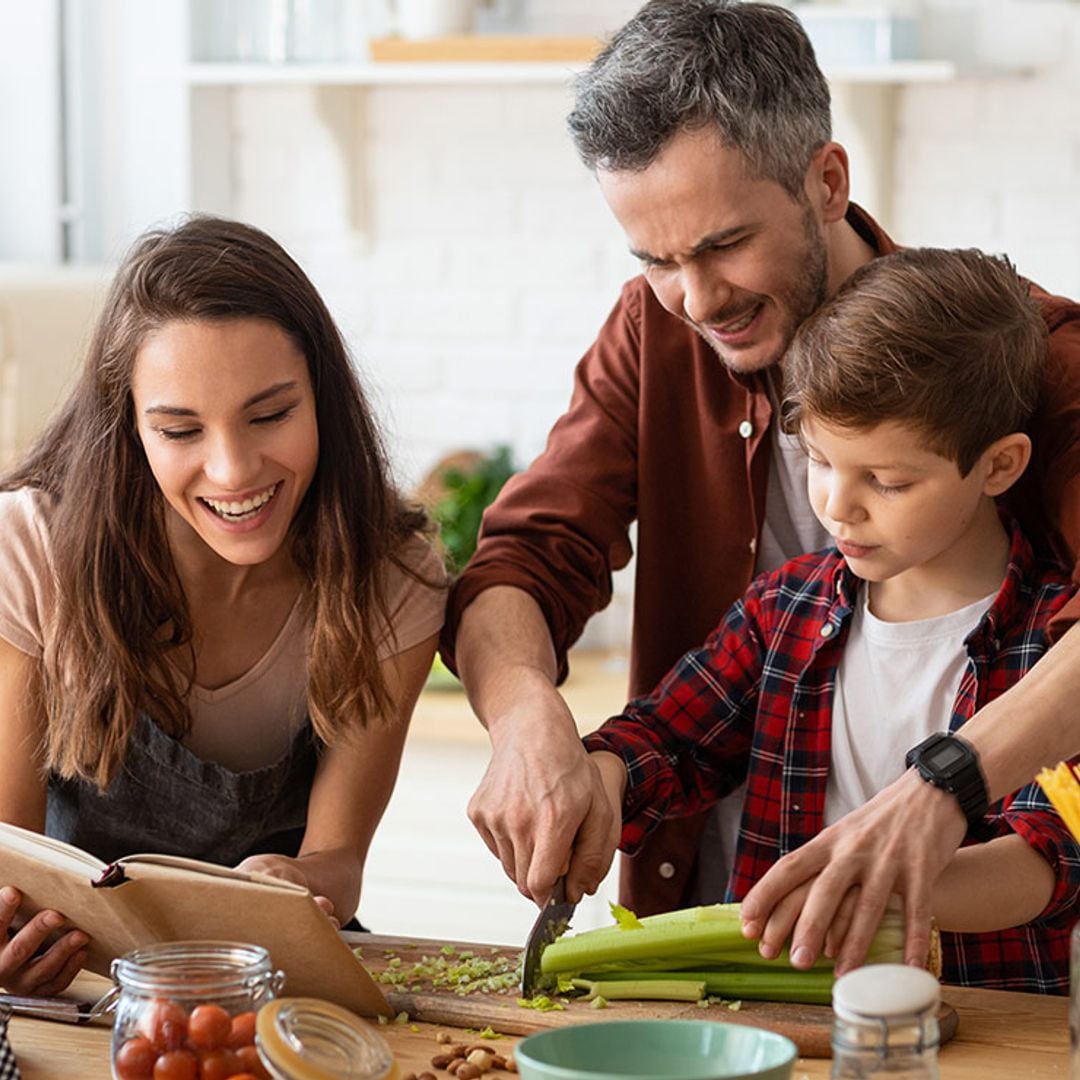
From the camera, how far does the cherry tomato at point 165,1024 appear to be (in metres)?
1.29

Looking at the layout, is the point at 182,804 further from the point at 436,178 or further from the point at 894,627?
the point at 436,178

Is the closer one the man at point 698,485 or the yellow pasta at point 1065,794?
the yellow pasta at point 1065,794

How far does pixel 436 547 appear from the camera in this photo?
2.12m

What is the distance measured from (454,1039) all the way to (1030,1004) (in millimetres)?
482

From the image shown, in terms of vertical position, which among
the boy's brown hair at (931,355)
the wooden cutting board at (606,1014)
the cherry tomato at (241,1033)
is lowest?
the wooden cutting board at (606,1014)

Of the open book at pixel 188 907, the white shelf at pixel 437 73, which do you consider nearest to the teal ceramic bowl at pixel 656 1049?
the open book at pixel 188 907

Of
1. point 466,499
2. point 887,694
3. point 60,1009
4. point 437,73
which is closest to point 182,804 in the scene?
point 60,1009

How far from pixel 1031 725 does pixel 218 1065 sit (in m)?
0.75

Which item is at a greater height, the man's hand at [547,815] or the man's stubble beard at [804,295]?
the man's stubble beard at [804,295]

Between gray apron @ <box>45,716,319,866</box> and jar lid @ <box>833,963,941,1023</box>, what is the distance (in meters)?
0.98

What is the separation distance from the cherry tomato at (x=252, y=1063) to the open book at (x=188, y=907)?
0.19 metres

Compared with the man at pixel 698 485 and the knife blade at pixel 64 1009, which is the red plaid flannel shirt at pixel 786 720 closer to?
the man at pixel 698 485

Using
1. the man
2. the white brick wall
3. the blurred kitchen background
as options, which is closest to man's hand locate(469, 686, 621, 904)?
the man

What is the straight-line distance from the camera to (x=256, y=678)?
A: 1993 mm
